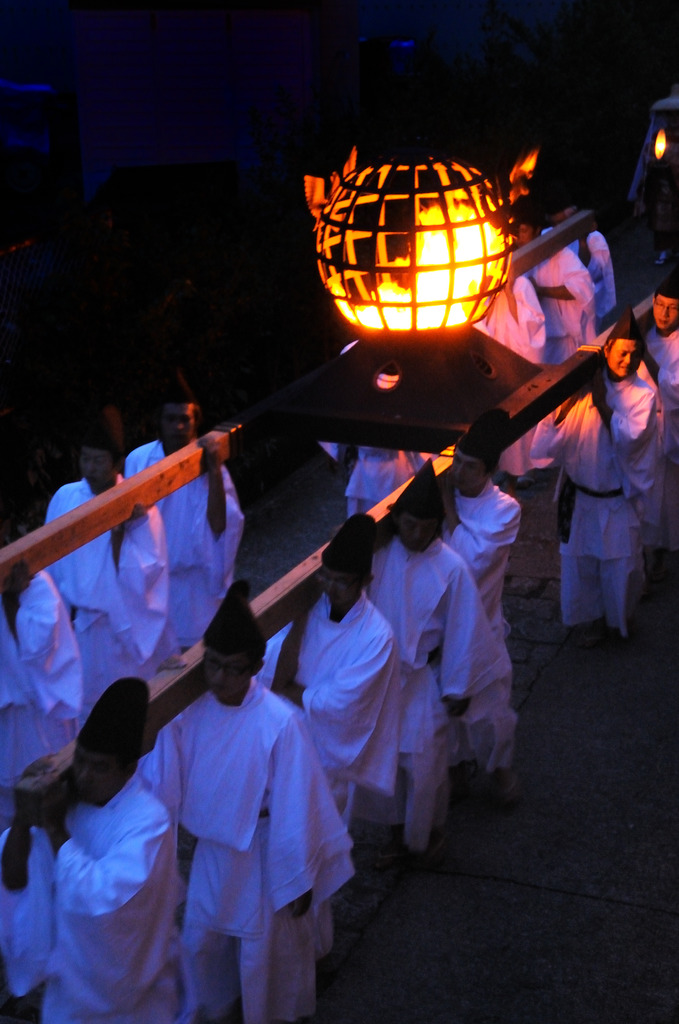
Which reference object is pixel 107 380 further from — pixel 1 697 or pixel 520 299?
pixel 1 697

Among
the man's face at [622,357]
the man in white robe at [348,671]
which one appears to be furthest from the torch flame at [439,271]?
the man's face at [622,357]

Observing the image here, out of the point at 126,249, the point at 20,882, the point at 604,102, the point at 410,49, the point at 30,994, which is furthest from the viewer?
the point at 410,49

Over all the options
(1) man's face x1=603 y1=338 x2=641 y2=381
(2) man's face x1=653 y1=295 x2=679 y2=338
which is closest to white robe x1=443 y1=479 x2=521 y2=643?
(1) man's face x1=603 y1=338 x2=641 y2=381

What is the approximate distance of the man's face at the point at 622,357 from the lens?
24.4ft

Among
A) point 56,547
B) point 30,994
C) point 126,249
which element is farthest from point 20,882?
point 126,249

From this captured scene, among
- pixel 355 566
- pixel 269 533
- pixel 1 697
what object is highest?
pixel 355 566

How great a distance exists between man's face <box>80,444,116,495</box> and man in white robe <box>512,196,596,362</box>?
4.60 m

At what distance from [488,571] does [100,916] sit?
9.16 ft

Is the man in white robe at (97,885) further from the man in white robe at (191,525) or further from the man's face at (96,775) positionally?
the man in white robe at (191,525)

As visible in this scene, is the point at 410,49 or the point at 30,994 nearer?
the point at 30,994

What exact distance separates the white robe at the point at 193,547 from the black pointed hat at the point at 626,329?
7.23ft

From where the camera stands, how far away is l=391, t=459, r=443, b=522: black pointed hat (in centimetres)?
542

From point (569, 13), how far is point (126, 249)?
11274 millimetres

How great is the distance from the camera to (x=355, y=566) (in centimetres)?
492
